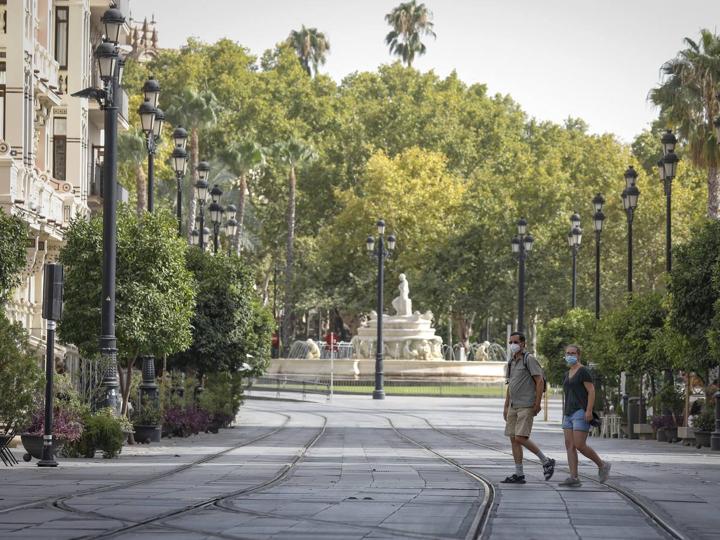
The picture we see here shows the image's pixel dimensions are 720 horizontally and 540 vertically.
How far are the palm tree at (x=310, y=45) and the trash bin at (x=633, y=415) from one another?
86713mm

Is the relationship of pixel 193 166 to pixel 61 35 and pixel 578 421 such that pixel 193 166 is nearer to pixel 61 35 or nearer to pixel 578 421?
pixel 61 35

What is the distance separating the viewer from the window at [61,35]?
47438mm

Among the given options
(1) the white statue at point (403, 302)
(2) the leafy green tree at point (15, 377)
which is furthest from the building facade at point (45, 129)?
(1) the white statue at point (403, 302)

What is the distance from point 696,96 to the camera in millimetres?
51656

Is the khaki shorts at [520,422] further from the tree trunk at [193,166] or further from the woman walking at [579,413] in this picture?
the tree trunk at [193,166]

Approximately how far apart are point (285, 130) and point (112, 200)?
248 feet

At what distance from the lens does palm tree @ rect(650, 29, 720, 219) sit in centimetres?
5081

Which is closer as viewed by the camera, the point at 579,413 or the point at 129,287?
the point at 579,413

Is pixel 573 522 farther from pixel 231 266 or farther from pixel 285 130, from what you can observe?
pixel 285 130

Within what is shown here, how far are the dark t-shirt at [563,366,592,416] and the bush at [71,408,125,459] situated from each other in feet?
27.1

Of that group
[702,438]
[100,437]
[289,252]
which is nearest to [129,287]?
[100,437]

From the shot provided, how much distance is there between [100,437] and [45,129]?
23038 millimetres

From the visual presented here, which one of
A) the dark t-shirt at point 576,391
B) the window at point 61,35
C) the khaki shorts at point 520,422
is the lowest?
the khaki shorts at point 520,422

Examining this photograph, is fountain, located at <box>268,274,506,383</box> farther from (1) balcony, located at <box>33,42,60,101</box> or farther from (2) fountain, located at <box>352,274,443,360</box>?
(1) balcony, located at <box>33,42,60,101</box>
